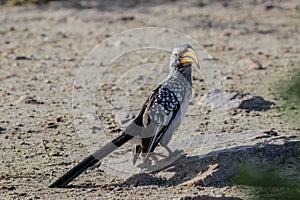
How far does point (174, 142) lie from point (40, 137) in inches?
43.8

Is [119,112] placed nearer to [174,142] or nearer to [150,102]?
[174,142]

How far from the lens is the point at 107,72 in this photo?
8.58 metres

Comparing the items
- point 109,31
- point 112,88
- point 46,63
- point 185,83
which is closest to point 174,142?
point 185,83

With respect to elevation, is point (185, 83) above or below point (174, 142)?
above

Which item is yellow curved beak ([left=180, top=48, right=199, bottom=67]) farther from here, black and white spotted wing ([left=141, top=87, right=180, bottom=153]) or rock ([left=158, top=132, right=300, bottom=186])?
rock ([left=158, top=132, right=300, bottom=186])

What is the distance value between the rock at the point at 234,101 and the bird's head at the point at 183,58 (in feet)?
4.95

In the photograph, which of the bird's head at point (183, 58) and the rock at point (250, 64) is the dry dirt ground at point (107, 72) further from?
the bird's head at point (183, 58)

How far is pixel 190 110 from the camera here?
6.98m

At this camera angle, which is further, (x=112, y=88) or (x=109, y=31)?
(x=109, y=31)

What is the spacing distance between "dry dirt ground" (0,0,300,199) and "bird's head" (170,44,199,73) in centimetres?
91

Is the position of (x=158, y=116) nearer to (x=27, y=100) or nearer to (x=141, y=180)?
(x=141, y=180)

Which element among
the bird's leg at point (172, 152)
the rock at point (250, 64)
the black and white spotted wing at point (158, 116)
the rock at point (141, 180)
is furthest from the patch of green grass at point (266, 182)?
the rock at point (250, 64)

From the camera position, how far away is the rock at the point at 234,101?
6965mm

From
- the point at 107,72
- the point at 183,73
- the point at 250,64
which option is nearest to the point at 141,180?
the point at 183,73
